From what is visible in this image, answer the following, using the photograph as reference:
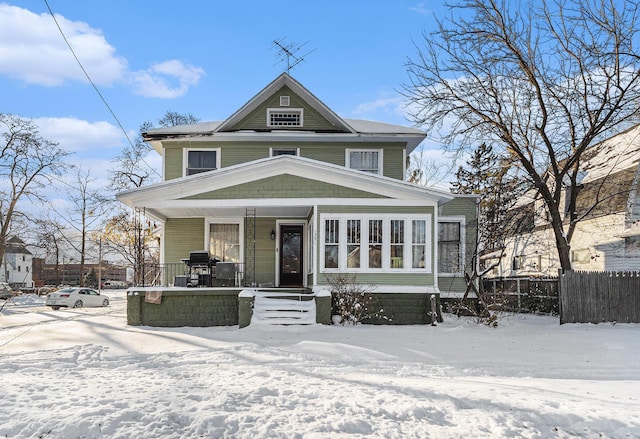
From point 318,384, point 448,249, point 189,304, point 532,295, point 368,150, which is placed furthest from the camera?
point 532,295

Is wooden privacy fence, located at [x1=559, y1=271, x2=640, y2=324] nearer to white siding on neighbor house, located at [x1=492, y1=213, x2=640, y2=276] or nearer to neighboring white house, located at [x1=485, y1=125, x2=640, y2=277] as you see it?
neighboring white house, located at [x1=485, y1=125, x2=640, y2=277]

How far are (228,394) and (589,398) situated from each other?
4350 mm

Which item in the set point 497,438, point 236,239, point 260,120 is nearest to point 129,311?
point 236,239

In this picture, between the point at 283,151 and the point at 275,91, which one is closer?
the point at 283,151

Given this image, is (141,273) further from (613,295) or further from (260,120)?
(613,295)

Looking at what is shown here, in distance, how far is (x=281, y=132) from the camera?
17.3 metres

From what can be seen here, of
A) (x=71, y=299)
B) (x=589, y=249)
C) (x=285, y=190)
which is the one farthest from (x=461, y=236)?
(x=71, y=299)

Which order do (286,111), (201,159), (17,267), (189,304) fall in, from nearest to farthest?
(189,304), (201,159), (286,111), (17,267)

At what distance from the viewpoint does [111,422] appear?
4809 mm

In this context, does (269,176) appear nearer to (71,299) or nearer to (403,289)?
(403,289)

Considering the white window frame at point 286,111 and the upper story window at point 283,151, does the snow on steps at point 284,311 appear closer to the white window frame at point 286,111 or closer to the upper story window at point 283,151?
the upper story window at point 283,151

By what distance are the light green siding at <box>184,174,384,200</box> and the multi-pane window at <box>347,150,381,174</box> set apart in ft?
12.3

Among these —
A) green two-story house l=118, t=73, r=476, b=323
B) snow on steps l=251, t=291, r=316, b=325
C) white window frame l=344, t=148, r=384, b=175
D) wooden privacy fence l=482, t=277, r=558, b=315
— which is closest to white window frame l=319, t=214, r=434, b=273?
green two-story house l=118, t=73, r=476, b=323

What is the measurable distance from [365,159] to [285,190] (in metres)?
4.62
